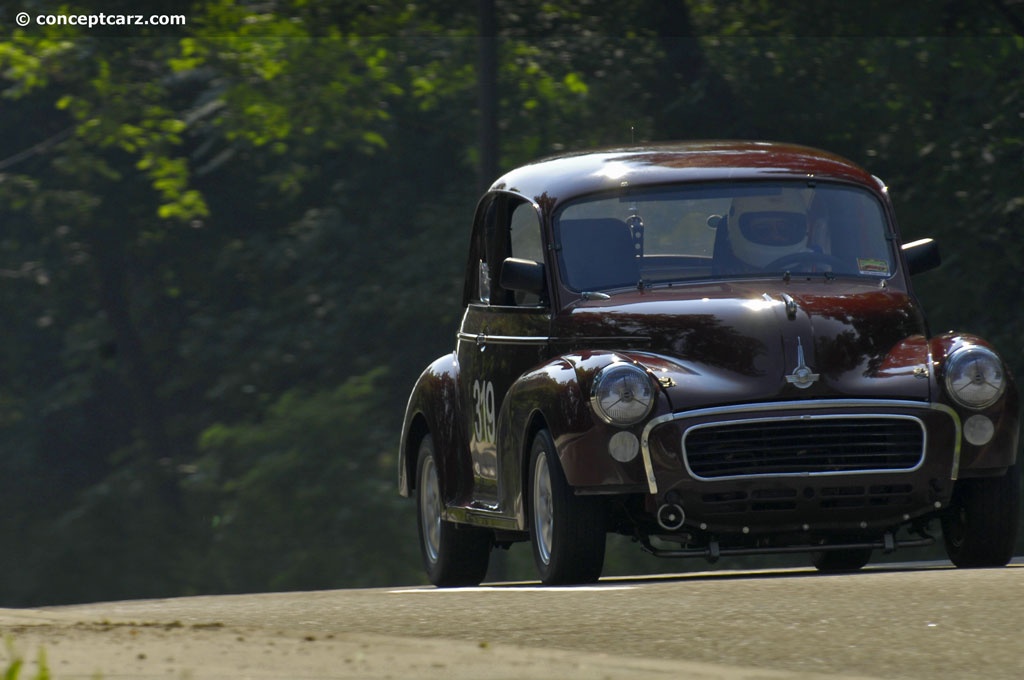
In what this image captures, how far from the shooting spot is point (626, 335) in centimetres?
997

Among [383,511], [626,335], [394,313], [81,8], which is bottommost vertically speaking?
[383,511]

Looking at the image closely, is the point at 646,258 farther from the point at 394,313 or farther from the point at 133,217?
the point at 133,217

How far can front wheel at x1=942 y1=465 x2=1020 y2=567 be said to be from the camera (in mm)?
9844

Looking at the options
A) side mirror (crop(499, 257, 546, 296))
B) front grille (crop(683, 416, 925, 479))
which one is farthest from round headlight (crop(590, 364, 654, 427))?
side mirror (crop(499, 257, 546, 296))

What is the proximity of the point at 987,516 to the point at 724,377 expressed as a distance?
136 centimetres

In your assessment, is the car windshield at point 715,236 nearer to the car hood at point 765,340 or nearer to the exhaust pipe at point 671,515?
the car hood at point 765,340

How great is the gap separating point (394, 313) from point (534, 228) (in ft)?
43.2

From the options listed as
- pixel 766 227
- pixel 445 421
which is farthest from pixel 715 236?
pixel 445 421

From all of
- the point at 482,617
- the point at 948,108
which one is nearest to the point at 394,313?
the point at 948,108

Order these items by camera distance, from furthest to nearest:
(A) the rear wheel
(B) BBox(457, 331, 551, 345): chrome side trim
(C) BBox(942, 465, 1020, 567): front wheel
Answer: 1. (A) the rear wheel
2. (B) BBox(457, 331, 551, 345): chrome side trim
3. (C) BBox(942, 465, 1020, 567): front wheel

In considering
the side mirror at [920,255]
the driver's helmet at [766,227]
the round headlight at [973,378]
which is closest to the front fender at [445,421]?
the driver's helmet at [766,227]

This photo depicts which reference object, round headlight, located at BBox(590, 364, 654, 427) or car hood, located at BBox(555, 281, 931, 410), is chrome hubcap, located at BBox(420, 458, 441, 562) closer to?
car hood, located at BBox(555, 281, 931, 410)

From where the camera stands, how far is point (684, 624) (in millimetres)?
7605

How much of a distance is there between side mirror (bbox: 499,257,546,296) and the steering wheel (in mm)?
1037
